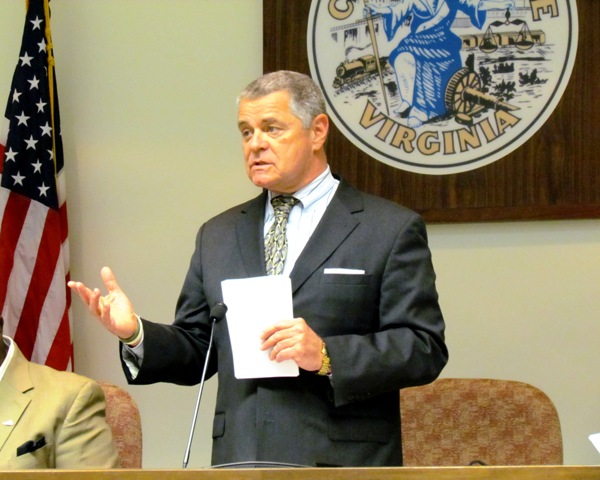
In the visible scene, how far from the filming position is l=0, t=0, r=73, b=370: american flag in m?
4.08

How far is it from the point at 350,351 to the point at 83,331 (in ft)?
6.87

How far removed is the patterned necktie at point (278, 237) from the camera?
2.76m

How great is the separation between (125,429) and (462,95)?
6.14 ft

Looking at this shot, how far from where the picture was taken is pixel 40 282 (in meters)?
4.11

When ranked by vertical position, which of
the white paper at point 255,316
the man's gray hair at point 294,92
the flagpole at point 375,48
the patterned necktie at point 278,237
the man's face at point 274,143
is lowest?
the white paper at point 255,316

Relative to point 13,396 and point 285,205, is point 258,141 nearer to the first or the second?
point 285,205

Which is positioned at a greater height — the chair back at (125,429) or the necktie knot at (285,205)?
the necktie knot at (285,205)

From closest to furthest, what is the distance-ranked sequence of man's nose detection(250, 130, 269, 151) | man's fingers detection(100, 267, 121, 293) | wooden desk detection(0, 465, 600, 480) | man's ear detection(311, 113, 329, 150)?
wooden desk detection(0, 465, 600, 480) < man's fingers detection(100, 267, 121, 293) < man's nose detection(250, 130, 269, 151) < man's ear detection(311, 113, 329, 150)

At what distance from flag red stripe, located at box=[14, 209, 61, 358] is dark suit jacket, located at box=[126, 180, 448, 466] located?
1462 mm

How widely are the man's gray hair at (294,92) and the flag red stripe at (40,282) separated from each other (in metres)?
1.55

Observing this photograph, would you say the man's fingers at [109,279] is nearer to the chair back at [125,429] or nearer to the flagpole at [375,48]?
the chair back at [125,429]

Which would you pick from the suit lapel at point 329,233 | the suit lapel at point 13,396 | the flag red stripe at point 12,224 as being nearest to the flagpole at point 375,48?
the suit lapel at point 329,233

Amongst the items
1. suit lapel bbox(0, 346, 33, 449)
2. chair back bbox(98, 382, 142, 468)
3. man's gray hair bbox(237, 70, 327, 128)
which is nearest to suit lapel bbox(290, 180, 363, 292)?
man's gray hair bbox(237, 70, 327, 128)

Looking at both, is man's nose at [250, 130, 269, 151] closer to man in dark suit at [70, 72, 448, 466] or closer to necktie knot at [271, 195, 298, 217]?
man in dark suit at [70, 72, 448, 466]
